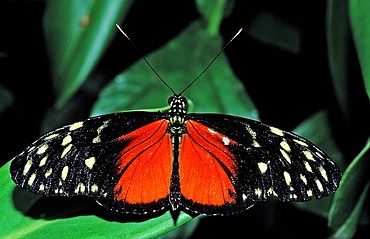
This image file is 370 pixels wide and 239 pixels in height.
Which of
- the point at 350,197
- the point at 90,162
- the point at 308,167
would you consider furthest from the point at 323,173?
the point at 90,162

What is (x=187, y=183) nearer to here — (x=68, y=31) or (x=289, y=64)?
(x=68, y=31)

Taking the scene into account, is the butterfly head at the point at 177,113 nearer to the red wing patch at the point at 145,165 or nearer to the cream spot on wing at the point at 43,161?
the red wing patch at the point at 145,165

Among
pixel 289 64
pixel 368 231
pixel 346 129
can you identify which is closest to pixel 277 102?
pixel 289 64

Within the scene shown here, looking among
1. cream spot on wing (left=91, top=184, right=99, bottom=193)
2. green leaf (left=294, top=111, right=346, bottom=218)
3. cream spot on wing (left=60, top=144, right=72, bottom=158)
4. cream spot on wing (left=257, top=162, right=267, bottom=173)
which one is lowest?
cream spot on wing (left=257, top=162, right=267, bottom=173)

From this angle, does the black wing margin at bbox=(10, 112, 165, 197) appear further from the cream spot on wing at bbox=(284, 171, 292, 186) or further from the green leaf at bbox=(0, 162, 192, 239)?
the cream spot on wing at bbox=(284, 171, 292, 186)

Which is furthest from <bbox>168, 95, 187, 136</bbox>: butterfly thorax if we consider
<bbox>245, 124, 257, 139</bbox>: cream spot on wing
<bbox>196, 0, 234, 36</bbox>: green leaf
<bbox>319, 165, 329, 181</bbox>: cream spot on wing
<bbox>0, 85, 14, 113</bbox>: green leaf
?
<bbox>0, 85, 14, 113</bbox>: green leaf

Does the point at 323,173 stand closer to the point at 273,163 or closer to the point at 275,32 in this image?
the point at 273,163
